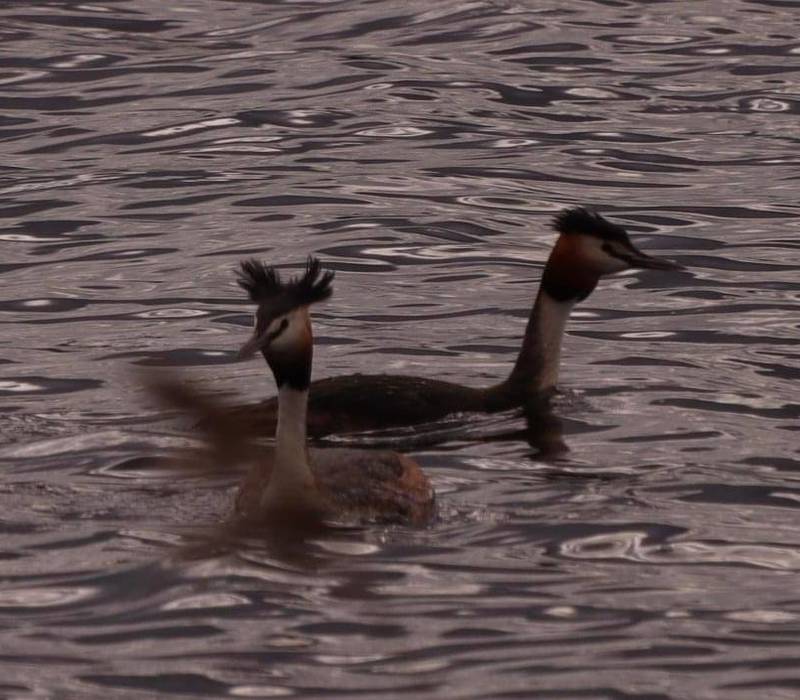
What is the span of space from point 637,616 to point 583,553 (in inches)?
35.1

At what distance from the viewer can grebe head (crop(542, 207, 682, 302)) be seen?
12.7 m

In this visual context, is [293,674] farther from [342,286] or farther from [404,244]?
[404,244]

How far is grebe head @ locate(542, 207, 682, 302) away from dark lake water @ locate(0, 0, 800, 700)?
1.99 feet

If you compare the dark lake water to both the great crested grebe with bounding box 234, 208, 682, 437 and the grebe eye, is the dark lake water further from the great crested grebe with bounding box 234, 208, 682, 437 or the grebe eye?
the grebe eye

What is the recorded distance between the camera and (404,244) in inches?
664

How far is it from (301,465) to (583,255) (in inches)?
140

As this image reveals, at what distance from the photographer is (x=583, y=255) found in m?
12.7

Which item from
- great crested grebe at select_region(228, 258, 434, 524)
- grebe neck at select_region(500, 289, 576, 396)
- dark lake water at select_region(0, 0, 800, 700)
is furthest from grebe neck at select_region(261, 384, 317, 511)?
grebe neck at select_region(500, 289, 576, 396)

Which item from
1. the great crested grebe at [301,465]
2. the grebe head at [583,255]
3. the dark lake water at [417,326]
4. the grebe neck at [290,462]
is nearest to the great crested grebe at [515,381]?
the grebe head at [583,255]

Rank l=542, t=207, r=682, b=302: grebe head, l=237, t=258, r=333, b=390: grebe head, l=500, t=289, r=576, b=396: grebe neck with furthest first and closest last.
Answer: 1. l=542, t=207, r=682, b=302: grebe head
2. l=500, t=289, r=576, b=396: grebe neck
3. l=237, t=258, r=333, b=390: grebe head

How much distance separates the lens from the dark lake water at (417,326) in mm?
8312

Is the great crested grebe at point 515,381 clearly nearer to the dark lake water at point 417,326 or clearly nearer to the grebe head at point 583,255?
the grebe head at point 583,255

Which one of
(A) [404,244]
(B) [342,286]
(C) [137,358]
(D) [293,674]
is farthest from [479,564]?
(A) [404,244]

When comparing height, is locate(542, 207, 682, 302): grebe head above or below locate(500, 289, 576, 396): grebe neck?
above
